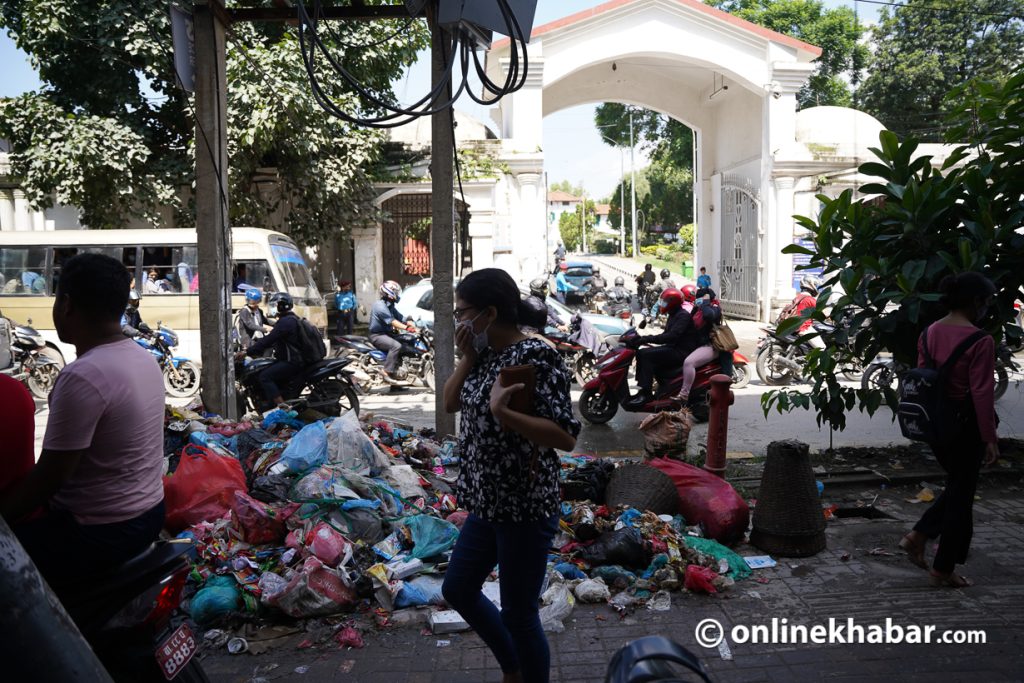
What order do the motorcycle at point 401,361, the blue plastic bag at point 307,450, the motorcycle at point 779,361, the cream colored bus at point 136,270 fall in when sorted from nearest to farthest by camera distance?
the blue plastic bag at point 307,450
the motorcycle at point 779,361
the motorcycle at point 401,361
the cream colored bus at point 136,270

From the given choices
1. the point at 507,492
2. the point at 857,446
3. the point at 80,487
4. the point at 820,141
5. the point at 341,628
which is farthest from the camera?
the point at 820,141

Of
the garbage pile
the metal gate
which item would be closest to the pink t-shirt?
the garbage pile

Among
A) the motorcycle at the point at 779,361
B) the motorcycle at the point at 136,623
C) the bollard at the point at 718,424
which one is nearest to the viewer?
the motorcycle at the point at 136,623

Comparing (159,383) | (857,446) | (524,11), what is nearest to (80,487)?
(159,383)

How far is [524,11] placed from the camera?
5.48 m

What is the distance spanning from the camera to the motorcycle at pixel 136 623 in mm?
2225

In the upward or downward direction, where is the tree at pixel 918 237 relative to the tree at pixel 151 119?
downward

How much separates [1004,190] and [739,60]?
14.1 metres

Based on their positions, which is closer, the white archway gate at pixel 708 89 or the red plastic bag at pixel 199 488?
the red plastic bag at pixel 199 488

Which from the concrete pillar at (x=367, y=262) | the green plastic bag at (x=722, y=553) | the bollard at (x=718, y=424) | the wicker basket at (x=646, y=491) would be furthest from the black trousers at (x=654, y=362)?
the concrete pillar at (x=367, y=262)

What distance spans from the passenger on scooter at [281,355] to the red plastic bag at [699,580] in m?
5.01

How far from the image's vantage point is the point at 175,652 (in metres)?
2.29

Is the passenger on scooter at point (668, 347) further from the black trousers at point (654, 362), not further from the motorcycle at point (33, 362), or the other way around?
the motorcycle at point (33, 362)

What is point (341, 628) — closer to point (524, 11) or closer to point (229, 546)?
point (229, 546)
